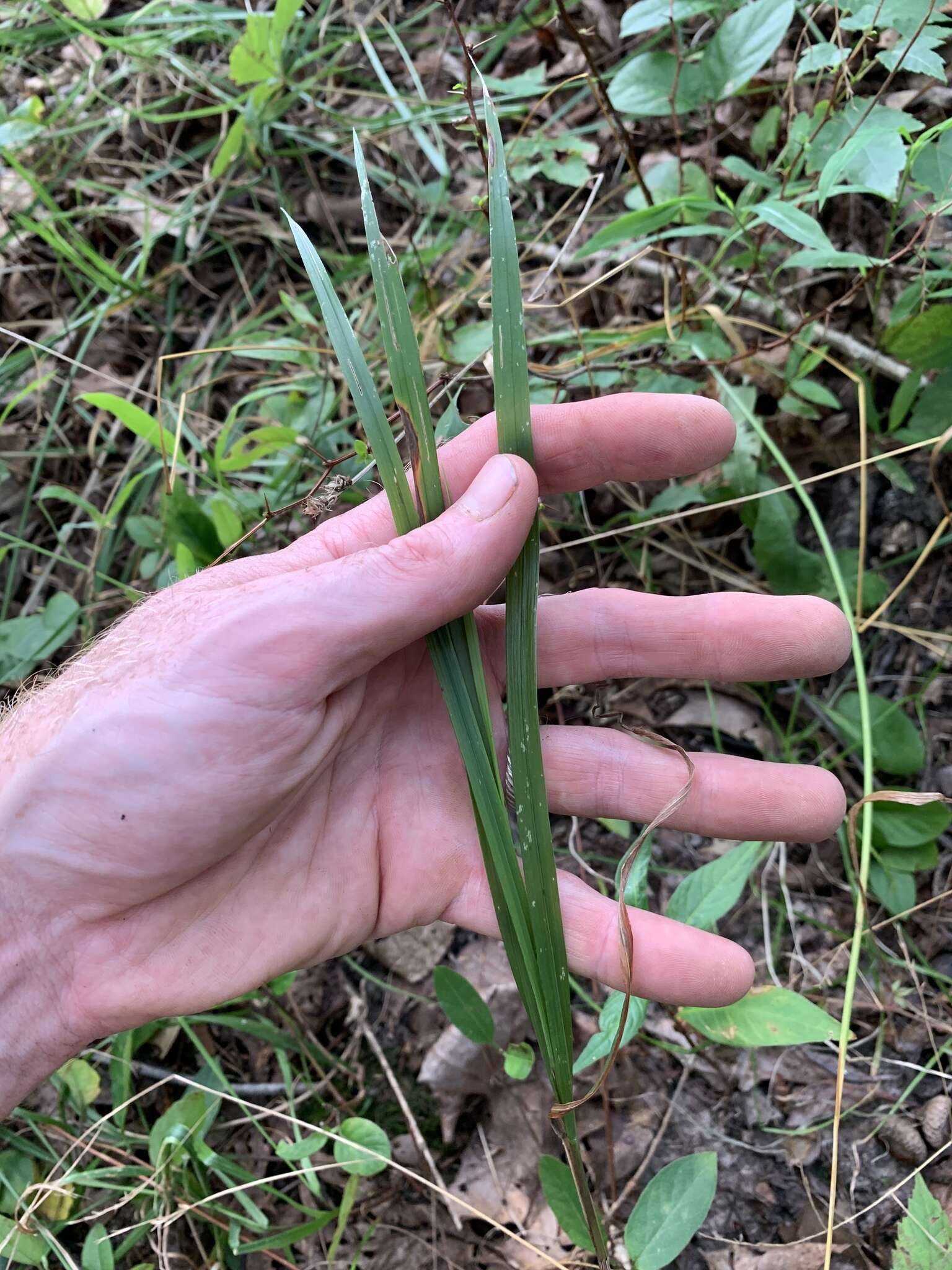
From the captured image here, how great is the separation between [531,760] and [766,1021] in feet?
1.80

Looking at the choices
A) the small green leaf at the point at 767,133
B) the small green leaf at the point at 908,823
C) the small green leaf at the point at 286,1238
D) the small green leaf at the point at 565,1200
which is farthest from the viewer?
the small green leaf at the point at 767,133

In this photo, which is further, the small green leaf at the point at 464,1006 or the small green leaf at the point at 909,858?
the small green leaf at the point at 909,858

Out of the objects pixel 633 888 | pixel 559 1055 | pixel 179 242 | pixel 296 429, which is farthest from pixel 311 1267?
pixel 179 242

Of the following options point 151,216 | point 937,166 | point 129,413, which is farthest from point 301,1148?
point 151,216

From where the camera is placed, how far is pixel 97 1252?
58.9 inches

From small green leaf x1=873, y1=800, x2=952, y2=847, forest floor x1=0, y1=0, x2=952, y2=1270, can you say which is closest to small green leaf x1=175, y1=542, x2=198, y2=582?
forest floor x1=0, y1=0, x2=952, y2=1270

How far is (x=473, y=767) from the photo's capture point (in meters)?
1.27

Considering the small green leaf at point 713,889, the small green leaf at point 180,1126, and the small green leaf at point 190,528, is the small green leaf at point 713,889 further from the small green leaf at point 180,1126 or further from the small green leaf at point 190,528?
the small green leaf at point 190,528

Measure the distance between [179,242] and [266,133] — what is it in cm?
38

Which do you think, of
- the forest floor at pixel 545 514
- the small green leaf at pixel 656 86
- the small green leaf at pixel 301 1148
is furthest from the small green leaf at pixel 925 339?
the small green leaf at pixel 301 1148

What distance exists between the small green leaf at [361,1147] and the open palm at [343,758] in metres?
0.29

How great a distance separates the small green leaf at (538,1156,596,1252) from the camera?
126cm

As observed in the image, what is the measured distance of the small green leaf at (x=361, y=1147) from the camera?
1436mm

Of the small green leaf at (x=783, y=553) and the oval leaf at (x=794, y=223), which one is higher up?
the oval leaf at (x=794, y=223)
